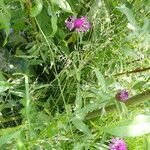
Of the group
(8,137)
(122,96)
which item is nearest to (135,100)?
(122,96)

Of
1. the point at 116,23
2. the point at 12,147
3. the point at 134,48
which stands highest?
the point at 116,23

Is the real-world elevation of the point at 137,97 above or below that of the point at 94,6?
below

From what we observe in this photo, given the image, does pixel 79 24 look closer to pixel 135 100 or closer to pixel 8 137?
pixel 135 100

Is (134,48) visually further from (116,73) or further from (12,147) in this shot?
(12,147)

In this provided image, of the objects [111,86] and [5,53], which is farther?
[5,53]

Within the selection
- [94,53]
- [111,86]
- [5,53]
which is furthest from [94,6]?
[5,53]

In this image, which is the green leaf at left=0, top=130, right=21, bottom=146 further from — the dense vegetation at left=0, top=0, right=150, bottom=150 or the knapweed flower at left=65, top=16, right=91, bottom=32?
the knapweed flower at left=65, top=16, right=91, bottom=32

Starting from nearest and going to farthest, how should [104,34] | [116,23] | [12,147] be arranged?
[12,147]
[104,34]
[116,23]

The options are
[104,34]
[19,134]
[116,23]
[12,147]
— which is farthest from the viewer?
[116,23]
